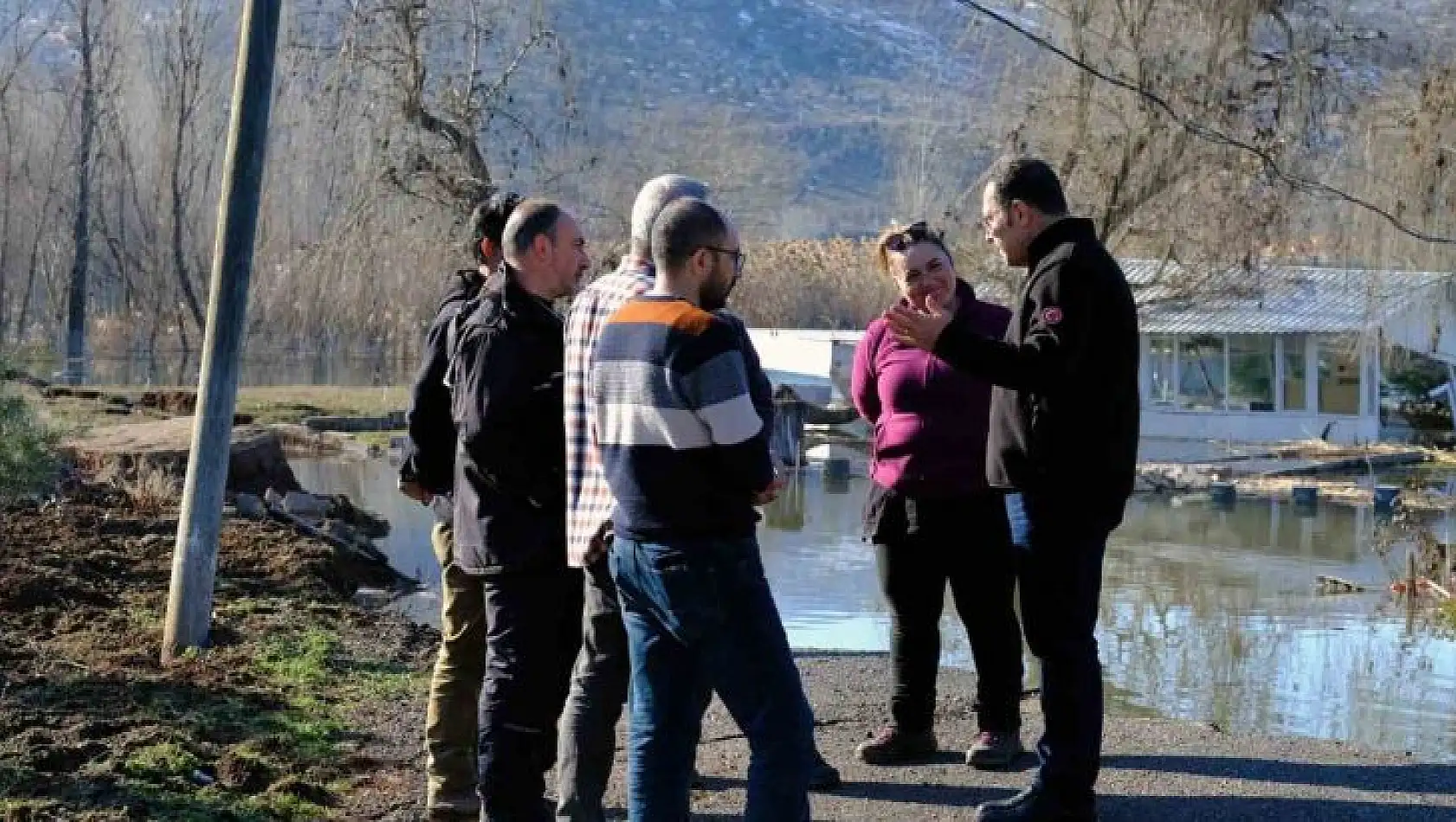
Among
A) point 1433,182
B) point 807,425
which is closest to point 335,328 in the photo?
point 807,425

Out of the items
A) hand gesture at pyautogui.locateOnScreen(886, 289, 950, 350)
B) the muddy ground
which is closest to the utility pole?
the muddy ground

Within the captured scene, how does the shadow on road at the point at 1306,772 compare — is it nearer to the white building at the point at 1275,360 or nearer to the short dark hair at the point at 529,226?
the short dark hair at the point at 529,226

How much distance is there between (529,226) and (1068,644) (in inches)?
84.3

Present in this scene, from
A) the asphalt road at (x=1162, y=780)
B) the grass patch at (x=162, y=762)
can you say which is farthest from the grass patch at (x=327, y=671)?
the asphalt road at (x=1162, y=780)

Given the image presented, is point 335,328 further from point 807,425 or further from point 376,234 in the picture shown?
point 376,234

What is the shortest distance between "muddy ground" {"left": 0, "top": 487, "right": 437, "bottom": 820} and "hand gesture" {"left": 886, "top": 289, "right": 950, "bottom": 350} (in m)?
2.49

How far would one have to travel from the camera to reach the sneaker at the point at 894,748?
7004 millimetres

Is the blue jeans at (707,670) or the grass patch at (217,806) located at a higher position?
the blue jeans at (707,670)

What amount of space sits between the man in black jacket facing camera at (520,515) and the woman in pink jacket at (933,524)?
1643 mm

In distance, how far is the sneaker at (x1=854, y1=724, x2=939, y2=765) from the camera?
7.00 meters

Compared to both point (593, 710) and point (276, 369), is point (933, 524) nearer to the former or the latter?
point (593, 710)

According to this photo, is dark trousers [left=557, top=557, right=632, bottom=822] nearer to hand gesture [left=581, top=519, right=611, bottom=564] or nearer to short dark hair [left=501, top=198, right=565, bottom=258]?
hand gesture [left=581, top=519, right=611, bottom=564]

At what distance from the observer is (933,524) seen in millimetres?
6945

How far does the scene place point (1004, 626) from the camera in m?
6.96
